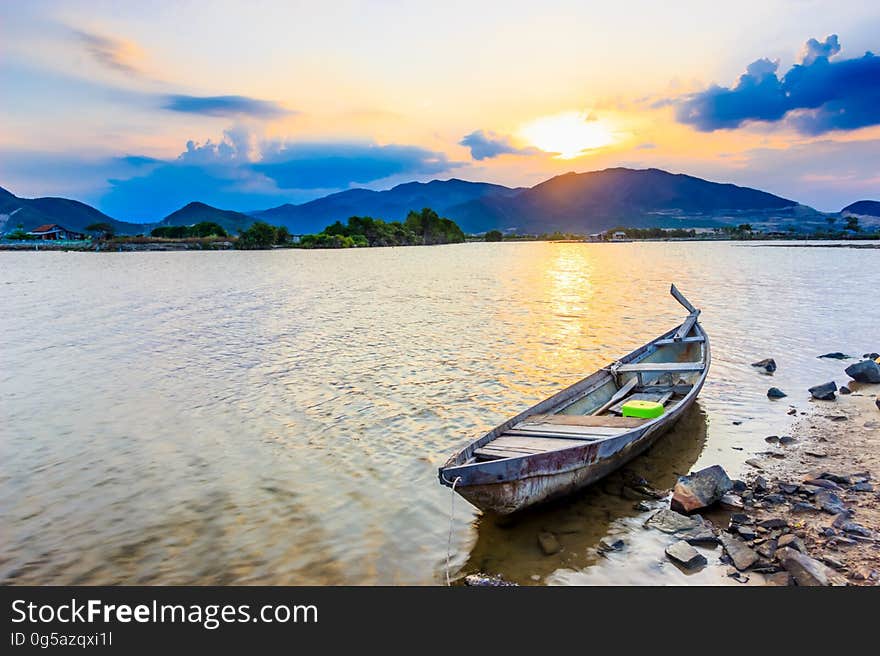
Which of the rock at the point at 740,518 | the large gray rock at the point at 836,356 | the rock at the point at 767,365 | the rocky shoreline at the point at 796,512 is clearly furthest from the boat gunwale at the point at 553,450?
the large gray rock at the point at 836,356

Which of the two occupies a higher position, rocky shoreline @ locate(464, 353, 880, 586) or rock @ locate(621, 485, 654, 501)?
rocky shoreline @ locate(464, 353, 880, 586)

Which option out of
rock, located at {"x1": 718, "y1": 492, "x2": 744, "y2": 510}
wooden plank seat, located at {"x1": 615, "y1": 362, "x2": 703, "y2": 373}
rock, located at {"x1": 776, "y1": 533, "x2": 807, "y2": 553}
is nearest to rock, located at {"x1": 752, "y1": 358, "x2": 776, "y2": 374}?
wooden plank seat, located at {"x1": 615, "y1": 362, "x2": 703, "y2": 373}

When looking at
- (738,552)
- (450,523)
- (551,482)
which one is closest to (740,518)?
(738,552)

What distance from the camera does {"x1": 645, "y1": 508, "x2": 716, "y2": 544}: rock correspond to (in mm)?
8045

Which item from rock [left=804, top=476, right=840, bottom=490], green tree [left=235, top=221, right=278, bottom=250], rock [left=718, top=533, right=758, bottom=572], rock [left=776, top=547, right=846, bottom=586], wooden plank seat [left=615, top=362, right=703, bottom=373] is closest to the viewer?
rock [left=776, top=547, right=846, bottom=586]

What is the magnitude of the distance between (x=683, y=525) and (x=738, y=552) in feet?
3.18

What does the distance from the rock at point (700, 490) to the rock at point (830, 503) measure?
133 centimetres

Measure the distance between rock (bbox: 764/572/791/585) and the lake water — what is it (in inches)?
27.7

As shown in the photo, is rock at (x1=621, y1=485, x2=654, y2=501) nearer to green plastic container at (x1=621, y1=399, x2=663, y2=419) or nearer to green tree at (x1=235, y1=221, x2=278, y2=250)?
green plastic container at (x1=621, y1=399, x2=663, y2=419)

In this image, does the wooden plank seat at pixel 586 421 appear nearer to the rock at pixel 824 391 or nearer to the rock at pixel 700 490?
the rock at pixel 700 490

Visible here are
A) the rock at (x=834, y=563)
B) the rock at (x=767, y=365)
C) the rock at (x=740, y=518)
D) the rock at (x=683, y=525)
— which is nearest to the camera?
the rock at (x=834, y=563)

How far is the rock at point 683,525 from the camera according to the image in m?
8.05

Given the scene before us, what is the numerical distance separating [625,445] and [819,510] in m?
3.08
